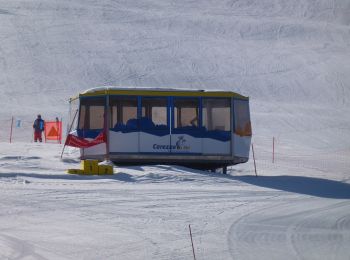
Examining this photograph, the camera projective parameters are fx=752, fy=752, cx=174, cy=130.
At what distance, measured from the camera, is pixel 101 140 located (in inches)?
796

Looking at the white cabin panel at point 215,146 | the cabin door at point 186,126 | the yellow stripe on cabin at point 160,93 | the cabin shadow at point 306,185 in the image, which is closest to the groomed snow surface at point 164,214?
the cabin shadow at point 306,185

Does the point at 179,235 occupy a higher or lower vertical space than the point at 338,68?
lower

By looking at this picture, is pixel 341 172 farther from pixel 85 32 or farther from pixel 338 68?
pixel 85 32

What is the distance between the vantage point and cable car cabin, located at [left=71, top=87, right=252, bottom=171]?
2034 centimetres

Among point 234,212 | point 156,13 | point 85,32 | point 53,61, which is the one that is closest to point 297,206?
point 234,212

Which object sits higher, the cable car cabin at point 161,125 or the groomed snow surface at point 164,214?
the cable car cabin at point 161,125

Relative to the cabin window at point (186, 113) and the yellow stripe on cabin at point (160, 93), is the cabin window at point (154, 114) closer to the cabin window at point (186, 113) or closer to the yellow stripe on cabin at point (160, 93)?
the yellow stripe on cabin at point (160, 93)

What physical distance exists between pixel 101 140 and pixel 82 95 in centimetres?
136

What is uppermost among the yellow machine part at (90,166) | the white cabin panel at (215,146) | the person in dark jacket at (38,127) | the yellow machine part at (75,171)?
the person in dark jacket at (38,127)

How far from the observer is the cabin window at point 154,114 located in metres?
20.5

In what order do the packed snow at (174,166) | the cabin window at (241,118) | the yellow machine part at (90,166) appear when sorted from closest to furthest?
the packed snow at (174,166) → the yellow machine part at (90,166) → the cabin window at (241,118)

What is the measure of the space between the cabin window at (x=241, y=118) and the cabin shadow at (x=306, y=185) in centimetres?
154

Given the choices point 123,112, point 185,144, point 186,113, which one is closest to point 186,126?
point 186,113

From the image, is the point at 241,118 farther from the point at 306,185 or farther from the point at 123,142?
the point at 123,142
